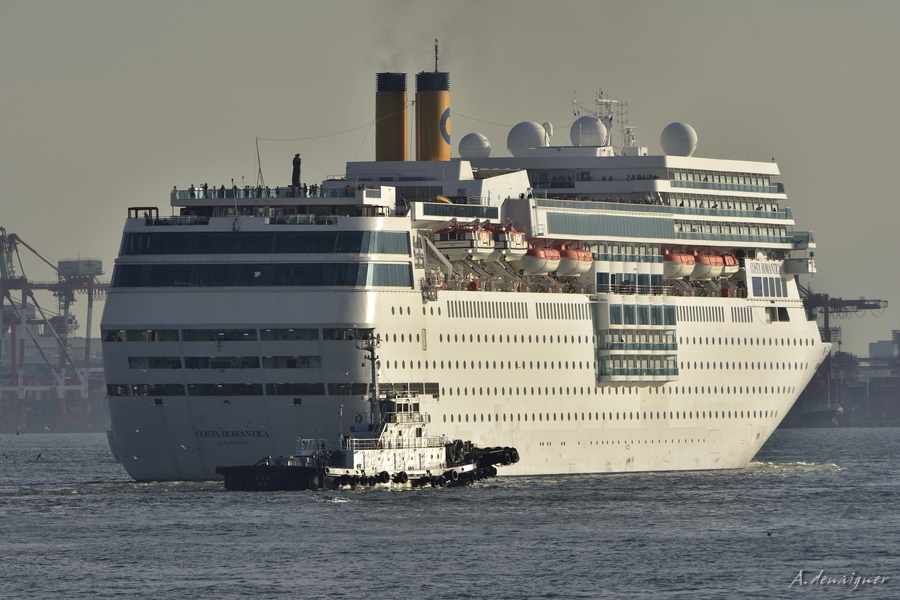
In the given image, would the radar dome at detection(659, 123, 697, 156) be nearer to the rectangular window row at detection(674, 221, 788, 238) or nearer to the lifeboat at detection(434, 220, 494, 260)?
the rectangular window row at detection(674, 221, 788, 238)

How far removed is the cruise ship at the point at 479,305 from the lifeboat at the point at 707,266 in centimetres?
18

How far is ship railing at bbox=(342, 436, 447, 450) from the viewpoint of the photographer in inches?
3482

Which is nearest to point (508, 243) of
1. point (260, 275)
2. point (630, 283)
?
point (630, 283)

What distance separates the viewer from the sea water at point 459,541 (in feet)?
211

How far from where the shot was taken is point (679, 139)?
116 metres

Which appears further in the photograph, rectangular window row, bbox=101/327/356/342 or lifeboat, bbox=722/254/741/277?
lifeboat, bbox=722/254/741/277

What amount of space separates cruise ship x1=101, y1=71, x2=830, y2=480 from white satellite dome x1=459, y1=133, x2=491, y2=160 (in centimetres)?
17

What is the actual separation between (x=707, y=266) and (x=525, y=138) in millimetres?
12080

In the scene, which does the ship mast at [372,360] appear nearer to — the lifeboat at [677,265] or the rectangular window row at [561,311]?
the rectangular window row at [561,311]

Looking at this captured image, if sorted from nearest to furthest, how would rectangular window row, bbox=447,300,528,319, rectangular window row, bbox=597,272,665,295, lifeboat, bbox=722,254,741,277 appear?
rectangular window row, bbox=447,300,528,319 < rectangular window row, bbox=597,272,665,295 < lifeboat, bbox=722,254,741,277

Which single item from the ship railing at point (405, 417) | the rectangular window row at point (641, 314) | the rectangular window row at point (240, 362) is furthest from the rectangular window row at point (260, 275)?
the rectangular window row at point (641, 314)

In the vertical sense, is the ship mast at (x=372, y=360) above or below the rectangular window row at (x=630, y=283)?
below

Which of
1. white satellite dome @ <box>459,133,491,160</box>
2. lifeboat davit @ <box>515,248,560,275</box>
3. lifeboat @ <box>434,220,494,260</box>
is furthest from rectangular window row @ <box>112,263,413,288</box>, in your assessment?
white satellite dome @ <box>459,133,491,160</box>

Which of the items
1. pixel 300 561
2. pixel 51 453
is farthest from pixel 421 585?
pixel 51 453
